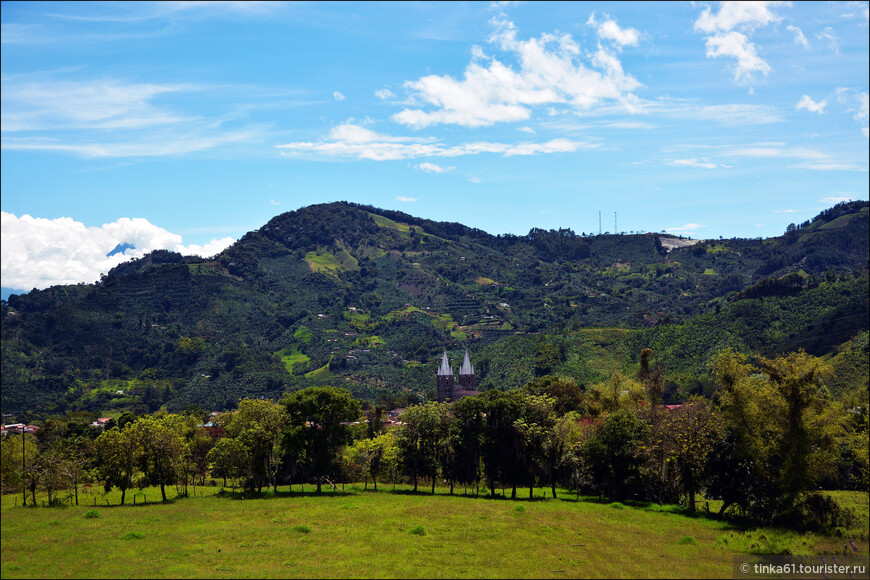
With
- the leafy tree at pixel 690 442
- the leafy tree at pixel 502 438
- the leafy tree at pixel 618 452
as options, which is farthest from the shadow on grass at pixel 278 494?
the leafy tree at pixel 690 442

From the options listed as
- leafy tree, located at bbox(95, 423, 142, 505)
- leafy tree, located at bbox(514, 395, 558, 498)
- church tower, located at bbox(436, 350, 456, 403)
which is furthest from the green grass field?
church tower, located at bbox(436, 350, 456, 403)

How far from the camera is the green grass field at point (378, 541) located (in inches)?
1179

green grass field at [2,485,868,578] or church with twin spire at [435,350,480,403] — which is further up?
church with twin spire at [435,350,480,403]

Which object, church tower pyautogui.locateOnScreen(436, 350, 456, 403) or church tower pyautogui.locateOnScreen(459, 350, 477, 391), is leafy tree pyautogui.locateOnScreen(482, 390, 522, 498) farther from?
church tower pyautogui.locateOnScreen(459, 350, 477, 391)

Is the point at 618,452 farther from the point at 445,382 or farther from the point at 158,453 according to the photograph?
the point at 445,382

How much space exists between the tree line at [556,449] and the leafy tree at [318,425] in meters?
0.12

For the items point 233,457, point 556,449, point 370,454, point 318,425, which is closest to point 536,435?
point 556,449

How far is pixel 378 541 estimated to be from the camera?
36.3 m

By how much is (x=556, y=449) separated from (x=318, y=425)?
22.3 meters

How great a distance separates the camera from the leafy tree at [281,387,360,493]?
58.2 m

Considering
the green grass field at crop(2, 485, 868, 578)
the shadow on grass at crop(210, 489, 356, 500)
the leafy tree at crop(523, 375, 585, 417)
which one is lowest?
the shadow on grass at crop(210, 489, 356, 500)

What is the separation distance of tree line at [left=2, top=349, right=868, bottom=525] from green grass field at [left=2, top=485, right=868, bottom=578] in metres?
3.74

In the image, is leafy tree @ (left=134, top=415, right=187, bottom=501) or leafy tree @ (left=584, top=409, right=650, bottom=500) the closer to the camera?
leafy tree @ (left=134, top=415, right=187, bottom=501)

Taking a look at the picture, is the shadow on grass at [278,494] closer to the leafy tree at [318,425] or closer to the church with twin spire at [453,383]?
the leafy tree at [318,425]
